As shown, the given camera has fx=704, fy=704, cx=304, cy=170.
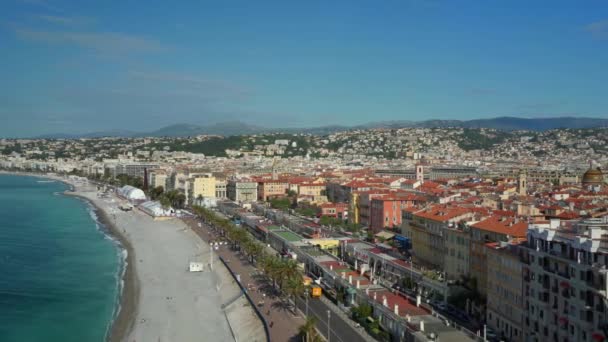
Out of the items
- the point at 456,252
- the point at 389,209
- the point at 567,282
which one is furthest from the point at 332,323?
the point at 389,209

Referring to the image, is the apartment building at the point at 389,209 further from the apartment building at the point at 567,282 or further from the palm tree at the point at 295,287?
the apartment building at the point at 567,282

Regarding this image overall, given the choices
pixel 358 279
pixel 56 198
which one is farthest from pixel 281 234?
pixel 56 198

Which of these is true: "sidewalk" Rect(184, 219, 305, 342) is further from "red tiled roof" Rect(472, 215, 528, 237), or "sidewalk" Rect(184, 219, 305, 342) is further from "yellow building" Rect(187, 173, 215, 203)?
"yellow building" Rect(187, 173, 215, 203)

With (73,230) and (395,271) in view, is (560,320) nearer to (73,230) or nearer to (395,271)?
(395,271)

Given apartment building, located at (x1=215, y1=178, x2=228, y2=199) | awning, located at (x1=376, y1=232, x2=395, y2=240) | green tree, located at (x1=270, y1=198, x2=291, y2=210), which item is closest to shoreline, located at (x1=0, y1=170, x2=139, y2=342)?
awning, located at (x1=376, y1=232, x2=395, y2=240)

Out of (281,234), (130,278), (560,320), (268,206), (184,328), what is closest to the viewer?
(560,320)

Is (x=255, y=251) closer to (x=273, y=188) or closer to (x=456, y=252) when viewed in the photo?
(x=456, y=252)

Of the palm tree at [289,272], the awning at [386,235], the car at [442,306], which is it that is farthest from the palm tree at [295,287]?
the awning at [386,235]
